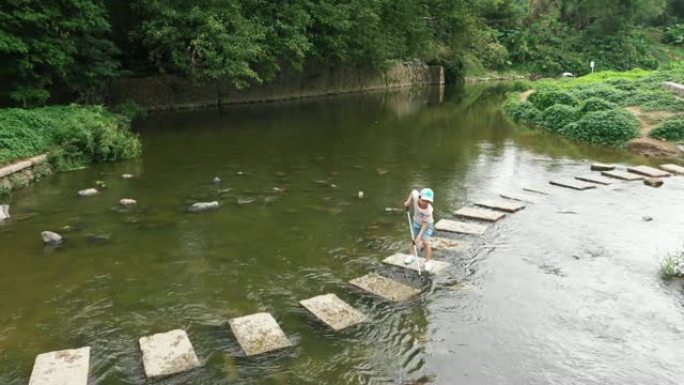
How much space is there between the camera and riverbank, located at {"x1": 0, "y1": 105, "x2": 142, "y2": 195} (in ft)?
40.5

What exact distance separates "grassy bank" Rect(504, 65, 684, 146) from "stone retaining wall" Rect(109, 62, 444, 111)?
13227 mm

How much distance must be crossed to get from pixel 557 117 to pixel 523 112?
320 cm

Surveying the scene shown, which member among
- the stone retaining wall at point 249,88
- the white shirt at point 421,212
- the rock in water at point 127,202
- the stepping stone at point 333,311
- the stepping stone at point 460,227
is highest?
the stone retaining wall at point 249,88

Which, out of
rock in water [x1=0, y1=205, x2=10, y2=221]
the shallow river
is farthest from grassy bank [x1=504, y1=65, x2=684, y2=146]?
rock in water [x1=0, y1=205, x2=10, y2=221]

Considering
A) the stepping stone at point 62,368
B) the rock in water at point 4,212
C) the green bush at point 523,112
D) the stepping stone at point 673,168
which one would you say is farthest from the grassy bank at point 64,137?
the green bush at point 523,112

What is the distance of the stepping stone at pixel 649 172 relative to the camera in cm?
1332

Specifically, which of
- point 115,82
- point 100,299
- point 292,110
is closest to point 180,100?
point 115,82

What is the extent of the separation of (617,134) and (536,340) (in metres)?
14.3

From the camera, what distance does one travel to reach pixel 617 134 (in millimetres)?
17906

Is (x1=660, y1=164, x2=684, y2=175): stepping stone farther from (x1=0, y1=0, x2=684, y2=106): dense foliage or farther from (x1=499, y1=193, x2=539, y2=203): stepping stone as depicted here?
(x1=0, y1=0, x2=684, y2=106): dense foliage

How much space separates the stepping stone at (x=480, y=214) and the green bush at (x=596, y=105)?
468 inches

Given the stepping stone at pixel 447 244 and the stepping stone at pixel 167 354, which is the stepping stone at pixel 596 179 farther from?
the stepping stone at pixel 167 354

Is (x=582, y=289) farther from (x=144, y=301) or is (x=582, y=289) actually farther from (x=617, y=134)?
(x=617, y=134)

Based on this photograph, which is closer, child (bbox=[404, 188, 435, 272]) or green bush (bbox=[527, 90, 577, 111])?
child (bbox=[404, 188, 435, 272])
